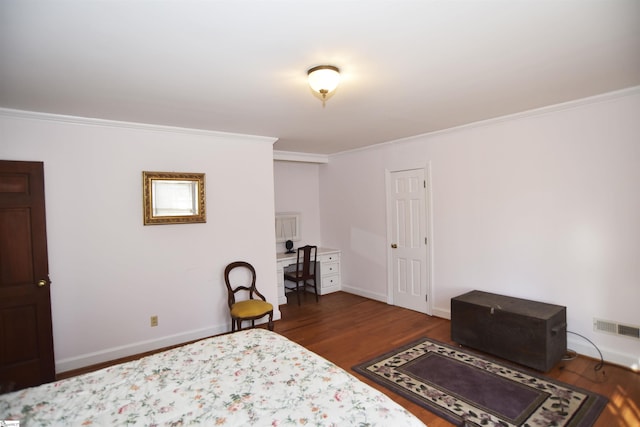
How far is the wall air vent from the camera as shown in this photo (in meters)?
2.96

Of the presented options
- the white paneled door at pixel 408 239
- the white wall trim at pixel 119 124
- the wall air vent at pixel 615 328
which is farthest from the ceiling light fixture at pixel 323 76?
the wall air vent at pixel 615 328

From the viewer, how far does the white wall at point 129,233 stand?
3.18 meters

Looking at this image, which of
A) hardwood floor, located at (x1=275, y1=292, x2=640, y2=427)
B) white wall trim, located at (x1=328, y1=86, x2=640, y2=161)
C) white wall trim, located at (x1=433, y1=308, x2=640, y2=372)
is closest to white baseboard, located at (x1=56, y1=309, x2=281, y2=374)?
hardwood floor, located at (x1=275, y1=292, x2=640, y2=427)

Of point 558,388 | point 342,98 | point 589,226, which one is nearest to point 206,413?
point 342,98


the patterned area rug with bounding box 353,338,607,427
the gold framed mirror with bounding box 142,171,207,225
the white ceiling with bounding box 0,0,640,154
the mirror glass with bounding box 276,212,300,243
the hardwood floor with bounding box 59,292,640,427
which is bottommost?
the hardwood floor with bounding box 59,292,640,427

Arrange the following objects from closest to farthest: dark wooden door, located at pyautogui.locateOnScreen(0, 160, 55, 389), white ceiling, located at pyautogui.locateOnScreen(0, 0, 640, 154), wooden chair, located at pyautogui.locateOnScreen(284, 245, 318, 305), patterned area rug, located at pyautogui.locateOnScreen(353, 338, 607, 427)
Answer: white ceiling, located at pyautogui.locateOnScreen(0, 0, 640, 154), patterned area rug, located at pyautogui.locateOnScreen(353, 338, 607, 427), dark wooden door, located at pyautogui.locateOnScreen(0, 160, 55, 389), wooden chair, located at pyautogui.locateOnScreen(284, 245, 318, 305)

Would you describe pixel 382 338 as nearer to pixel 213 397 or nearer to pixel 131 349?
pixel 213 397

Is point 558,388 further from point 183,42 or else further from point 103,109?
point 103,109

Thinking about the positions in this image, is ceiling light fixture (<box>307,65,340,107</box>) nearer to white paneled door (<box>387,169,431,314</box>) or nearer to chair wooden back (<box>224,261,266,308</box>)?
chair wooden back (<box>224,261,266,308</box>)

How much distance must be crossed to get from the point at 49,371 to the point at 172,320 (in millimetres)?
1122

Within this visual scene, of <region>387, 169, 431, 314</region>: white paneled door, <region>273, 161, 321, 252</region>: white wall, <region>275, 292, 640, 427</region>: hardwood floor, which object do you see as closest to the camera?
<region>275, 292, 640, 427</region>: hardwood floor

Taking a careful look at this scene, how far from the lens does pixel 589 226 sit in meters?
3.18

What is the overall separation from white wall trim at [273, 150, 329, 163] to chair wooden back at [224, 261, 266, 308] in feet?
6.39

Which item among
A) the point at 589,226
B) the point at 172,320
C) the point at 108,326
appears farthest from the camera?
the point at 172,320
